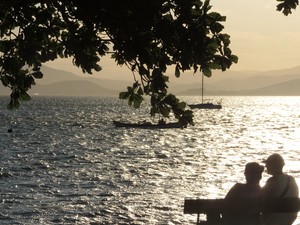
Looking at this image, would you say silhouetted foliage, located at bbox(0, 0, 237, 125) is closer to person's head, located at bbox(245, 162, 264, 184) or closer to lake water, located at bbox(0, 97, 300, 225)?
person's head, located at bbox(245, 162, 264, 184)

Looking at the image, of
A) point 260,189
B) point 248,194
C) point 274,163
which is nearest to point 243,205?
point 248,194

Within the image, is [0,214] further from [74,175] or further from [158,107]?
[158,107]

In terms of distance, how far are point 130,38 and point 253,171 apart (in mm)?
3562

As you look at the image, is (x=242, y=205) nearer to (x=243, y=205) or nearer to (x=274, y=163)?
(x=243, y=205)

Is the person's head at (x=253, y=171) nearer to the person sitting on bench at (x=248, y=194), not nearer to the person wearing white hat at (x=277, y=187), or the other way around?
the person sitting on bench at (x=248, y=194)

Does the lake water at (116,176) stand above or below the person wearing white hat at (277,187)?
below

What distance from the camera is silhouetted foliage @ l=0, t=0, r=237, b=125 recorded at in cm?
709

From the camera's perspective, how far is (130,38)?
756cm

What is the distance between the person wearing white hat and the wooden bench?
166 millimetres

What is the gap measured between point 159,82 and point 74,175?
37.3 meters

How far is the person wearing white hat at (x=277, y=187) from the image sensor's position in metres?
9.95

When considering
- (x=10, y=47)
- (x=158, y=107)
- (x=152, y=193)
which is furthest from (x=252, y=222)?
(x=152, y=193)

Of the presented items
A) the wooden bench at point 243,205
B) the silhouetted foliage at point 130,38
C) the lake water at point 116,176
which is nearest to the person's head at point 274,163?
the wooden bench at point 243,205

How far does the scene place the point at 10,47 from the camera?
823cm
